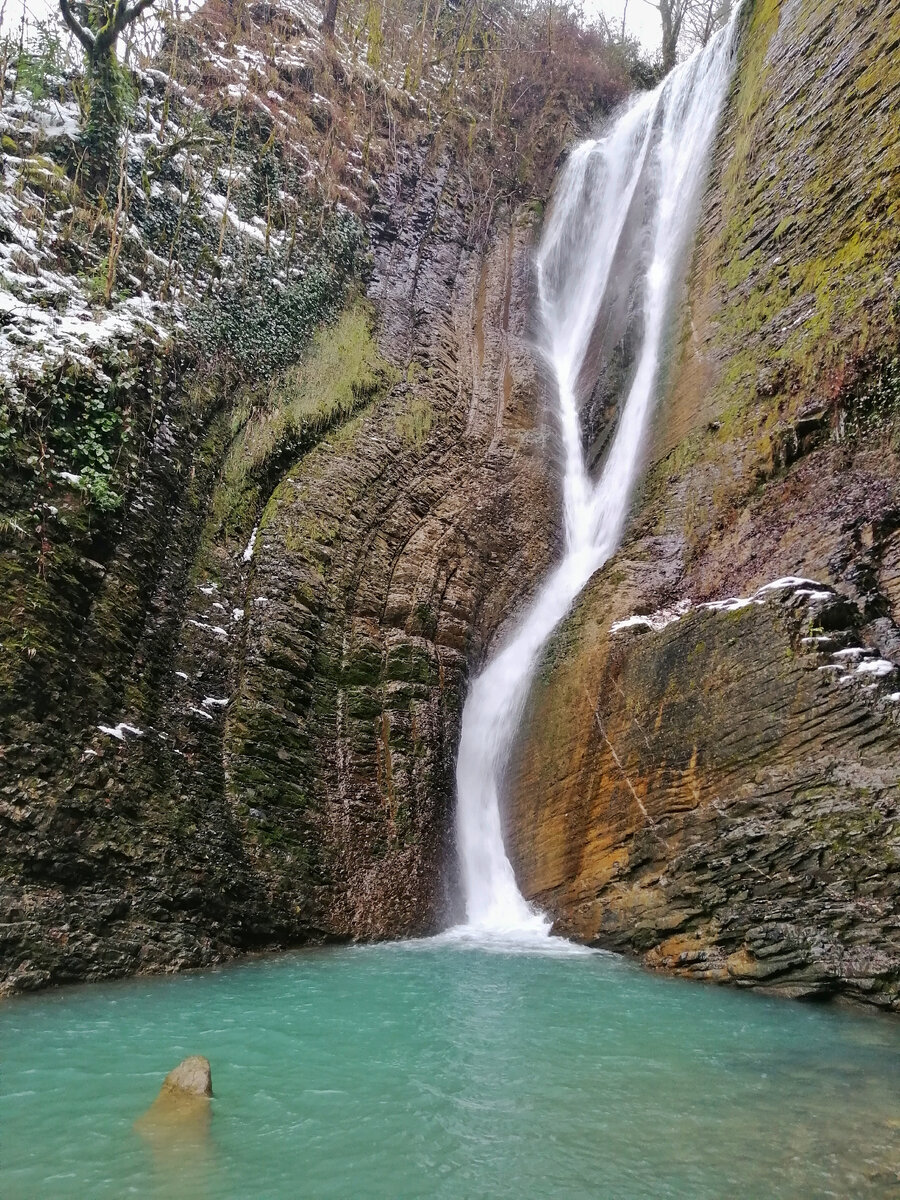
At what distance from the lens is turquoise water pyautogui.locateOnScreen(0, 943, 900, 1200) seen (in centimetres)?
316

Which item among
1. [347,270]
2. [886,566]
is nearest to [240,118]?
[347,270]

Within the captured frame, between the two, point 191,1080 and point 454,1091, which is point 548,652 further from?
point 191,1080

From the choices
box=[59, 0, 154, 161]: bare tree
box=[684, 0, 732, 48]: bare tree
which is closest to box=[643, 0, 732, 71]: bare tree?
box=[684, 0, 732, 48]: bare tree

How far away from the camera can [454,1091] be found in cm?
417

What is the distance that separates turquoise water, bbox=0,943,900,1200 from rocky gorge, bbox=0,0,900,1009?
98cm

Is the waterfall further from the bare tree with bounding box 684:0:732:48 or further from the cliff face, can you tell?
the bare tree with bounding box 684:0:732:48

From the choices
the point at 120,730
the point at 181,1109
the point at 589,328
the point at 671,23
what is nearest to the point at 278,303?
the point at 589,328

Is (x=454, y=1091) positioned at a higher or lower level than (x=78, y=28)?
lower

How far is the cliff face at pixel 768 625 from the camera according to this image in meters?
6.30

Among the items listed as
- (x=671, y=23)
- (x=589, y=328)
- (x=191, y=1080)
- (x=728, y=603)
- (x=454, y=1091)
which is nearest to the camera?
(x=191, y=1080)

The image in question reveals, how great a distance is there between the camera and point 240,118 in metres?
13.8

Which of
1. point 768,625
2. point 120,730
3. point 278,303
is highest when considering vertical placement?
point 278,303

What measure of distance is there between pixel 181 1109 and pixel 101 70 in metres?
13.6

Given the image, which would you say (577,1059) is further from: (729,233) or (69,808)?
(729,233)
